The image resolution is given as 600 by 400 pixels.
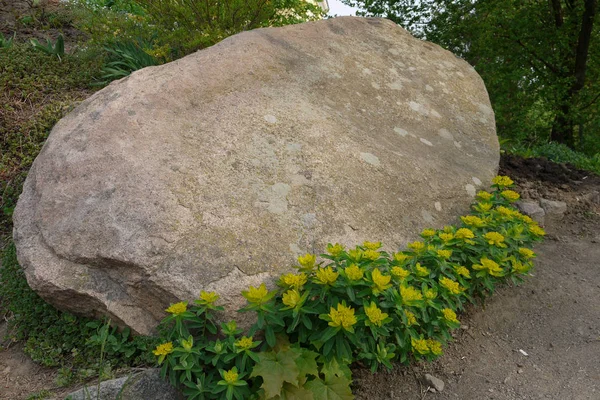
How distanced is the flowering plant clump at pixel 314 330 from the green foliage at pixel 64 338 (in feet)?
0.98

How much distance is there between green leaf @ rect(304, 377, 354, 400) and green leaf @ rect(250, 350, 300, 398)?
13 centimetres

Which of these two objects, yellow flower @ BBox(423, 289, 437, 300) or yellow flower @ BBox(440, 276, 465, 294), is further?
yellow flower @ BBox(440, 276, 465, 294)

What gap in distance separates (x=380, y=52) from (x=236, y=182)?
2338 mm

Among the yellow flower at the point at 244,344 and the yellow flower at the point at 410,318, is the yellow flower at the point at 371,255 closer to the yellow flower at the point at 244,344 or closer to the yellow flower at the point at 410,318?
the yellow flower at the point at 410,318

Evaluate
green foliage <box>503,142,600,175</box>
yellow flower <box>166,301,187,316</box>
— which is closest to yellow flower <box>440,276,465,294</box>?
yellow flower <box>166,301,187,316</box>

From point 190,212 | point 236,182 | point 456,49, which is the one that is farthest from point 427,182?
point 456,49

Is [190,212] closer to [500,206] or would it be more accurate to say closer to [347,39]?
[500,206]

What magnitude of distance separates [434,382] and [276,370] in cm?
103

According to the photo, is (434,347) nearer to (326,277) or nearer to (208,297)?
(326,277)

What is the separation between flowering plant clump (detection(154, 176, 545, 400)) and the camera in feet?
7.80

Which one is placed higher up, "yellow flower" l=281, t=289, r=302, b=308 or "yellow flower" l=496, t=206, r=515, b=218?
"yellow flower" l=496, t=206, r=515, b=218

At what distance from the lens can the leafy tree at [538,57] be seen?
898cm

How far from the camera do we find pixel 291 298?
97.8 inches

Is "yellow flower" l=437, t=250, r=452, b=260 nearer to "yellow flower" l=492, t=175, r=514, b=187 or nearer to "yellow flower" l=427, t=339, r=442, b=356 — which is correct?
"yellow flower" l=427, t=339, r=442, b=356
